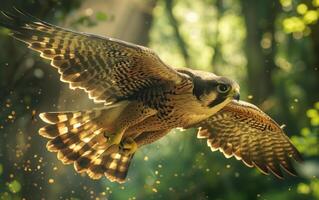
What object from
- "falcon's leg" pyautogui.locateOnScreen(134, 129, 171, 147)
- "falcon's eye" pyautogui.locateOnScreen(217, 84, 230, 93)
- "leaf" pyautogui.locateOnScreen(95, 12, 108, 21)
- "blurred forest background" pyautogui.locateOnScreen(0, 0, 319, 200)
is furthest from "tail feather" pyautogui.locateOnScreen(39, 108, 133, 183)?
"leaf" pyautogui.locateOnScreen(95, 12, 108, 21)

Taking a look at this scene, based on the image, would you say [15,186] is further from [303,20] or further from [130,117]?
[303,20]

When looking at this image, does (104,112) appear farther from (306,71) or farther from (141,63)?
(306,71)

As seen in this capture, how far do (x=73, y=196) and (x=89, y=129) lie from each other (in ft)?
7.03

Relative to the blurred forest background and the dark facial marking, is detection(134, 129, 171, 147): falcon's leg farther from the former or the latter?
the blurred forest background

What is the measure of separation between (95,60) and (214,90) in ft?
2.81

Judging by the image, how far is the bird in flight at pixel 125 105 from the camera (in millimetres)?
4855

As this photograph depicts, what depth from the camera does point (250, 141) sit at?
5988mm

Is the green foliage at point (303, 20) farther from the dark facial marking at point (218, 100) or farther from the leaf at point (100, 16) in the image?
the dark facial marking at point (218, 100)

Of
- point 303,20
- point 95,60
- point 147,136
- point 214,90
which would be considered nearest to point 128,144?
point 147,136

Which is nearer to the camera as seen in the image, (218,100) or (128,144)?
(218,100)

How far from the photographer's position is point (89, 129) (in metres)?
5.47

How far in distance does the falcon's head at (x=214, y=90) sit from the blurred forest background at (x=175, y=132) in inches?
69.5

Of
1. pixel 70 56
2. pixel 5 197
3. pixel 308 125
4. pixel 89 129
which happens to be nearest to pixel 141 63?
pixel 70 56

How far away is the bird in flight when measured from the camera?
15.9ft
